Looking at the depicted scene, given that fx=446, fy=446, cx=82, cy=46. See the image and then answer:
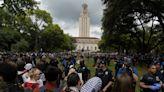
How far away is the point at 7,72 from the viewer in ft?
18.0

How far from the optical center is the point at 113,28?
5538 centimetres

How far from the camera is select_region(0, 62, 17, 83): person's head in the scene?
215 inches

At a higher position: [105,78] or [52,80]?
[52,80]

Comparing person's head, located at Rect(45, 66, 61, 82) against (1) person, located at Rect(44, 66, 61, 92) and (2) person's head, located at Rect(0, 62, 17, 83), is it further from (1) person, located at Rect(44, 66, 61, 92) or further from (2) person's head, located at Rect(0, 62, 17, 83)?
(2) person's head, located at Rect(0, 62, 17, 83)

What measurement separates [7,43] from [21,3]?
70.8 m

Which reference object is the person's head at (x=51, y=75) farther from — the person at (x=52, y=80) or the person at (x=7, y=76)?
the person at (x=7, y=76)

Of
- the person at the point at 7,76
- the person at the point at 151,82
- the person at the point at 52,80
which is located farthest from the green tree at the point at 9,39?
the person at the point at 7,76

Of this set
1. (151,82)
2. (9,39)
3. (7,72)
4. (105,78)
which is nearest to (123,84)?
(7,72)

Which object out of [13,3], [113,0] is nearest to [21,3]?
[13,3]

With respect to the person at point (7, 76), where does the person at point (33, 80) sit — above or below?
below

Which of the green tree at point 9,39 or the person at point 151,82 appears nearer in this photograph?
the person at point 151,82

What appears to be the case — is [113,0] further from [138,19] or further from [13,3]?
[13,3]

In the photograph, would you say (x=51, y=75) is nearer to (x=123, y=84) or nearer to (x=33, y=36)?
(x=123, y=84)

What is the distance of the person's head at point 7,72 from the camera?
547 centimetres
